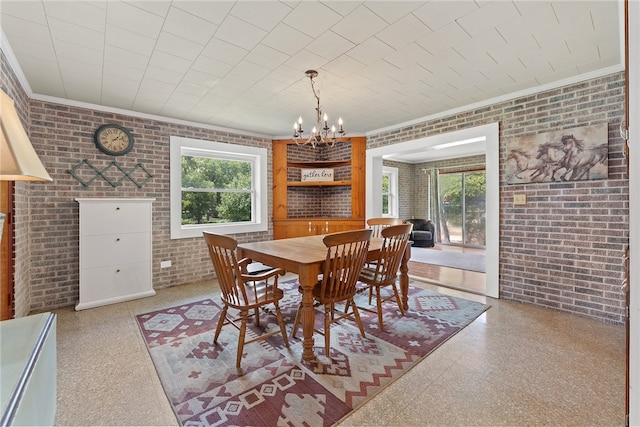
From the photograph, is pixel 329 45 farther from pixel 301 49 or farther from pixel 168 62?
pixel 168 62

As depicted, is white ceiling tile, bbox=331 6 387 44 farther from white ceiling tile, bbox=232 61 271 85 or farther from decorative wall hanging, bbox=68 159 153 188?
decorative wall hanging, bbox=68 159 153 188

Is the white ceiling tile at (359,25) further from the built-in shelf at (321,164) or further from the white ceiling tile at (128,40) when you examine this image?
the built-in shelf at (321,164)

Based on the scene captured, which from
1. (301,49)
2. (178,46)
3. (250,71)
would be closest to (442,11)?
(301,49)

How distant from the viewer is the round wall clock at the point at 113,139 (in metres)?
3.55

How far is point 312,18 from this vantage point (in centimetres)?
190

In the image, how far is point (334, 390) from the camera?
180 centimetres

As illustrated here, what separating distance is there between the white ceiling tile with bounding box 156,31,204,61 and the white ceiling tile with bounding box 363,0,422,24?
4.45 feet

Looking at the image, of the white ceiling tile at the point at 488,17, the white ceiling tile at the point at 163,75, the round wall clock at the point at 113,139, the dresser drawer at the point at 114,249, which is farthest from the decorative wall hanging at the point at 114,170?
the white ceiling tile at the point at 488,17

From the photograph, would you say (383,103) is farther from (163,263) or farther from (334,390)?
(163,263)

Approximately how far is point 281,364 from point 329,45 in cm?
247

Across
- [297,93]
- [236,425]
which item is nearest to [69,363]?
[236,425]

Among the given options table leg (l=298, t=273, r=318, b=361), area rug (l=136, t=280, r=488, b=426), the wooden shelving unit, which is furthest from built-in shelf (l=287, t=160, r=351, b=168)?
table leg (l=298, t=273, r=318, b=361)

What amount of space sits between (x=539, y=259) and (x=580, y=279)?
0.38 m

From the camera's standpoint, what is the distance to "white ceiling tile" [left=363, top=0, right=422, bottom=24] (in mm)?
1766
